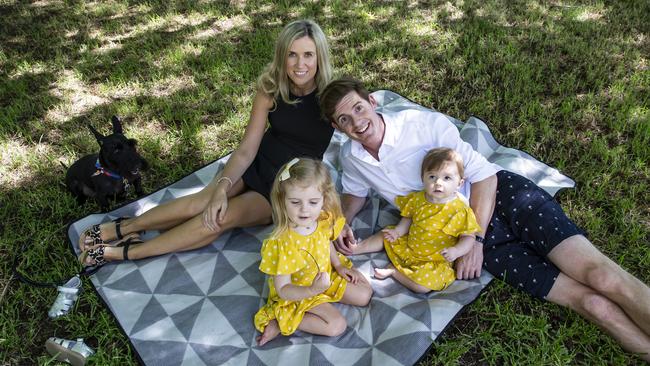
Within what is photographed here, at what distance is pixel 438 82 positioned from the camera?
5.26 m

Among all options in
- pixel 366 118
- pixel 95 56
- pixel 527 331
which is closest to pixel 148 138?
pixel 95 56

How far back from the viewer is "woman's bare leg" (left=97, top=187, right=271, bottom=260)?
3457 millimetres

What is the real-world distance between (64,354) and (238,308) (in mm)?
1064

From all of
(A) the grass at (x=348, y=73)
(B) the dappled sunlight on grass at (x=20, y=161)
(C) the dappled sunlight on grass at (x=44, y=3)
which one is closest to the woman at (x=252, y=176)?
(A) the grass at (x=348, y=73)

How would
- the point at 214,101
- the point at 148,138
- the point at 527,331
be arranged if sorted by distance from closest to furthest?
the point at 527,331 → the point at 148,138 → the point at 214,101

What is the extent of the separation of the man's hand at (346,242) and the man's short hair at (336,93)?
0.80 m

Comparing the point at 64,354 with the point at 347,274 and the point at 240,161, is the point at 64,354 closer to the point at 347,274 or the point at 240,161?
the point at 240,161

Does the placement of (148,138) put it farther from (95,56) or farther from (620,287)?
(620,287)

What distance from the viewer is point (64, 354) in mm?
2906

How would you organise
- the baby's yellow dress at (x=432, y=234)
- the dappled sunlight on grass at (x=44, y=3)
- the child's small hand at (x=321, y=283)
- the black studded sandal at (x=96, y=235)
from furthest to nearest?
the dappled sunlight on grass at (x=44, y=3), the black studded sandal at (x=96, y=235), the baby's yellow dress at (x=432, y=234), the child's small hand at (x=321, y=283)

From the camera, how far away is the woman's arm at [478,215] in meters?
3.18

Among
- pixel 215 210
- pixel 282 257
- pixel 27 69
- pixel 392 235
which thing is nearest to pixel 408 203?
pixel 392 235

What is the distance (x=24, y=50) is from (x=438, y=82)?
5.44m

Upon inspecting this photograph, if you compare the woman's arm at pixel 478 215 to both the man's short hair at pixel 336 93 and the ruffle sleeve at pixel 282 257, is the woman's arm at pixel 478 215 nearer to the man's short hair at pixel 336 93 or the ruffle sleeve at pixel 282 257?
the man's short hair at pixel 336 93
